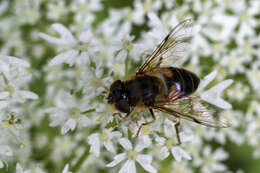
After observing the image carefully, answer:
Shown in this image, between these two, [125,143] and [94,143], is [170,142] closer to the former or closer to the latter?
[125,143]

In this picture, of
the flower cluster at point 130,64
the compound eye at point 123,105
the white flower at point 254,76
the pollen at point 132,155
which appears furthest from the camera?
the white flower at point 254,76

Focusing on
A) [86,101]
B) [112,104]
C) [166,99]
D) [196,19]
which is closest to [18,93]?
[86,101]

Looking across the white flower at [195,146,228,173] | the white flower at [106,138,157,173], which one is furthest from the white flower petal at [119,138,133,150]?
the white flower at [195,146,228,173]

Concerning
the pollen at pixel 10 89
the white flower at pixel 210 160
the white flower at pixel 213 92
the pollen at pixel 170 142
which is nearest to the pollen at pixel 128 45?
the white flower at pixel 213 92

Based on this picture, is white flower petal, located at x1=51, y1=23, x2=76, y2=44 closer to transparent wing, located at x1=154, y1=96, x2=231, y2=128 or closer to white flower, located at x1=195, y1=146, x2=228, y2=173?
transparent wing, located at x1=154, y1=96, x2=231, y2=128

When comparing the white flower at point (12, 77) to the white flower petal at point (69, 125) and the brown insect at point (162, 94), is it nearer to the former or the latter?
the white flower petal at point (69, 125)

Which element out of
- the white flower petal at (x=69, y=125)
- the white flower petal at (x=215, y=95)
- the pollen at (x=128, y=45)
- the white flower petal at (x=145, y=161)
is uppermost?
the pollen at (x=128, y=45)

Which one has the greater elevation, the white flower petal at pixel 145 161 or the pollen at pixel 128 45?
the pollen at pixel 128 45

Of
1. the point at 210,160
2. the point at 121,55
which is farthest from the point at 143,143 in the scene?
the point at 210,160
